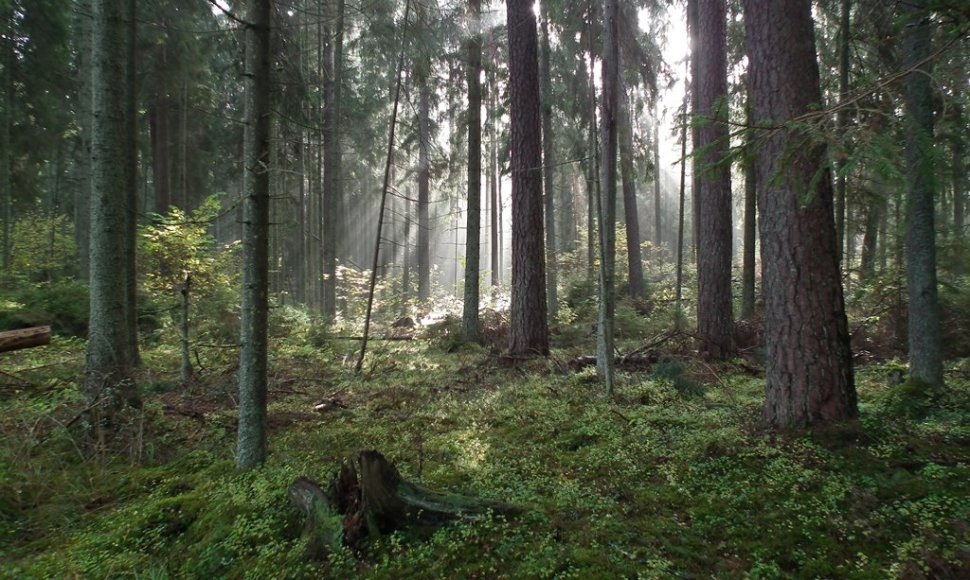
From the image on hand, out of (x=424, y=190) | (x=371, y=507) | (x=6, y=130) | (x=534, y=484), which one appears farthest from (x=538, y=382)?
(x=6, y=130)

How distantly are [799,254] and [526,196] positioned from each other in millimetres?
5733

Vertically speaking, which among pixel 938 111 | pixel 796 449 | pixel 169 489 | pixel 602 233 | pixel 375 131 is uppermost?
pixel 375 131

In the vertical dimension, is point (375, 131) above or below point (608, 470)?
above

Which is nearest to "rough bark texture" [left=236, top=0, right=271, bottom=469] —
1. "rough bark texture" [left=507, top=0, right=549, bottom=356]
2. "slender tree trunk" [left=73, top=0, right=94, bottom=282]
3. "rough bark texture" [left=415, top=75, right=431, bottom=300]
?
"rough bark texture" [left=507, top=0, right=549, bottom=356]

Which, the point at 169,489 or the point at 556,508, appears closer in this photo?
the point at 556,508

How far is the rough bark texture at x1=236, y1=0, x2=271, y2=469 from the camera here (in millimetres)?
3889

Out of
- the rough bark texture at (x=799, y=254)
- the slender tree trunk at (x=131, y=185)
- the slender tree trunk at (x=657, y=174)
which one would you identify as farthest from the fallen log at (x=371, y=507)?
the slender tree trunk at (x=657, y=174)

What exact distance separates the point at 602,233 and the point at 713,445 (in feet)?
9.60

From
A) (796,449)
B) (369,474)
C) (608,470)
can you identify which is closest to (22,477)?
(369,474)

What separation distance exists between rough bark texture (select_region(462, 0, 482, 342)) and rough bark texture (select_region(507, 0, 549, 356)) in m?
2.14

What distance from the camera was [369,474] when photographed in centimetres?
315

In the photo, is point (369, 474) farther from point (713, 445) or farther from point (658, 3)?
point (658, 3)

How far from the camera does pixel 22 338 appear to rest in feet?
15.2

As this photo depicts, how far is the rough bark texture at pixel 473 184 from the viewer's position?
37.0ft
